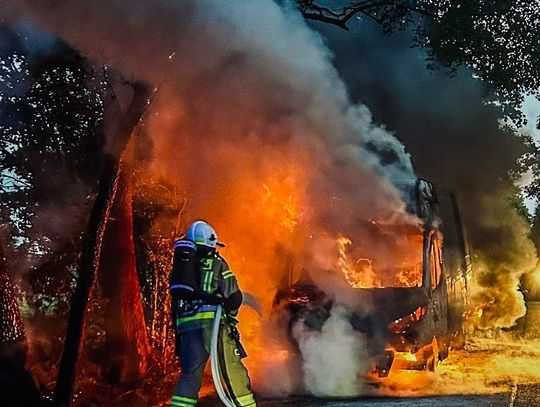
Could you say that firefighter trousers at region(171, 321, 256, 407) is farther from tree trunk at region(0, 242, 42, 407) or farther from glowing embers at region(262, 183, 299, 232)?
glowing embers at region(262, 183, 299, 232)

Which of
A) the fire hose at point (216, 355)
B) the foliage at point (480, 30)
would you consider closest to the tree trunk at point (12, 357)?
the fire hose at point (216, 355)

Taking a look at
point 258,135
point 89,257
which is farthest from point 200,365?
point 258,135

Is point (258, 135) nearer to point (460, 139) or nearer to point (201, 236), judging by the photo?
point (201, 236)

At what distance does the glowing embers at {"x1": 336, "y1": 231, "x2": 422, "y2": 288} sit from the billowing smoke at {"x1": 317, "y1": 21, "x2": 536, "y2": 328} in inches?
241

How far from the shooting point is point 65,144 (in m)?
9.72

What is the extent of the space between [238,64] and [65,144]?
388cm

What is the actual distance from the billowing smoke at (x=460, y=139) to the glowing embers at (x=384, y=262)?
612 cm

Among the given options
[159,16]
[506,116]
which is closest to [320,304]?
[159,16]

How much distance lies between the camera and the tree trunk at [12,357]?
18.9 ft

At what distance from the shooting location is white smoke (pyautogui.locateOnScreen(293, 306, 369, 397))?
7621 mm

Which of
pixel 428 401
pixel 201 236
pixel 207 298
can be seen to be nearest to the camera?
pixel 207 298

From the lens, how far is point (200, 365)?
5207 millimetres

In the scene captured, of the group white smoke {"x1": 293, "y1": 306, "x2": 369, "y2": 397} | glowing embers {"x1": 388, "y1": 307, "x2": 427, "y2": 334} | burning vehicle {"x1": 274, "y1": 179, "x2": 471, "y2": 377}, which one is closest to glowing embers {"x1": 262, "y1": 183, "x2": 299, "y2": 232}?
burning vehicle {"x1": 274, "y1": 179, "x2": 471, "y2": 377}

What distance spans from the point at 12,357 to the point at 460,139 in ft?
43.9
